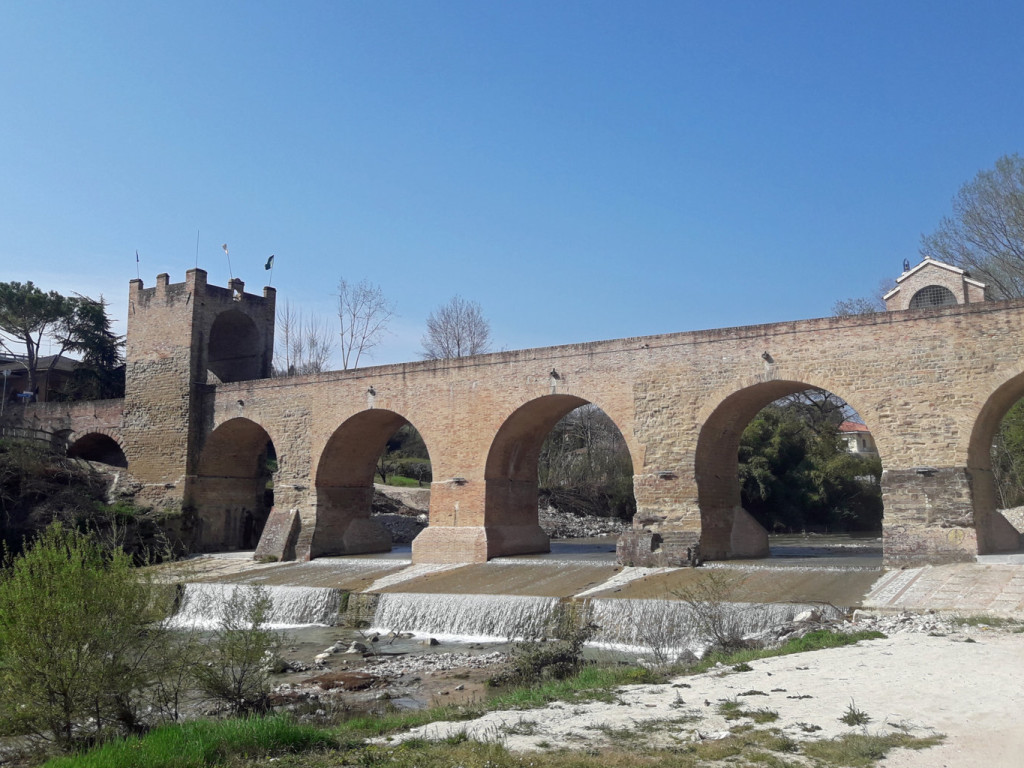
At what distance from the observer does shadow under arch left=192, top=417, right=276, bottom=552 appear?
23.3 m

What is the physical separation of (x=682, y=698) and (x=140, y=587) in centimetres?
478

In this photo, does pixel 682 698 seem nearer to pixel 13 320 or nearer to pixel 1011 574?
pixel 1011 574

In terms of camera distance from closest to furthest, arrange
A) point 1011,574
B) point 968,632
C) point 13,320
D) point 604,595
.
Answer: point 968,632, point 1011,574, point 604,595, point 13,320

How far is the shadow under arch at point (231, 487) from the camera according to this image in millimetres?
23281

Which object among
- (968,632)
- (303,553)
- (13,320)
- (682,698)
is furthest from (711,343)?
(13,320)

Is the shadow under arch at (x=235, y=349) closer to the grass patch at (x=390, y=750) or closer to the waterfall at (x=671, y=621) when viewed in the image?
the waterfall at (x=671, y=621)

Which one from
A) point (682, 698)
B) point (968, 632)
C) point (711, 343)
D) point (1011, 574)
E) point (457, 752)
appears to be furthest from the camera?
point (711, 343)

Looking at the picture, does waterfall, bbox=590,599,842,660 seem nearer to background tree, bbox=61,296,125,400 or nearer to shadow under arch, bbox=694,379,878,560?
shadow under arch, bbox=694,379,878,560

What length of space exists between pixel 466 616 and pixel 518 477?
554cm

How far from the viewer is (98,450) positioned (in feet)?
89.7

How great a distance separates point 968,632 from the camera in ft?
31.3

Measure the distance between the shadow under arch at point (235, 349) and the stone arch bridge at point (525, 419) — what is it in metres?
0.06

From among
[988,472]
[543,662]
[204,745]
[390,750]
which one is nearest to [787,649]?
[543,662]

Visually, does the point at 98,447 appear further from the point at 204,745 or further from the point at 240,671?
the point at 204,745
